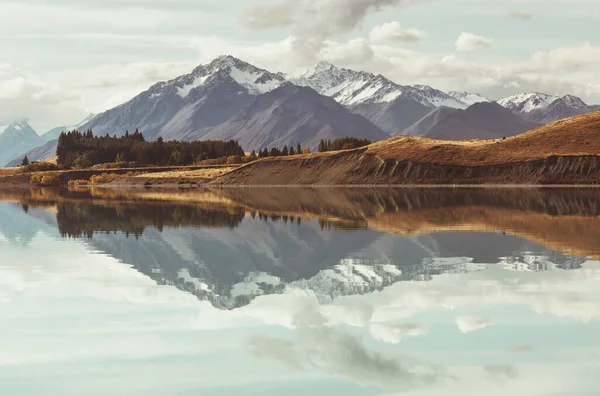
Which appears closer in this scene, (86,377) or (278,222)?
(86,377)

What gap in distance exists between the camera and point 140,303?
1449 inches

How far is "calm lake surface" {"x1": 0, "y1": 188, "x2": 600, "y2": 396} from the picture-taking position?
23.8 meters

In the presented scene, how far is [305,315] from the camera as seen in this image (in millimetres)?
33031

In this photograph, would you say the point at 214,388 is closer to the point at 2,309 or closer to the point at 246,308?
the point at 246,308

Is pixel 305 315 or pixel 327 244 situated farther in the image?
pixel 327 244

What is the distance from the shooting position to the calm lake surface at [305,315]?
23812 mm

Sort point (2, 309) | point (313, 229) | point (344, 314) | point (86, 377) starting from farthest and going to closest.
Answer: point (313, 229) → point (2, 309) → point (344, 314) → point (86, 377)

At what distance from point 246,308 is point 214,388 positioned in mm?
12078

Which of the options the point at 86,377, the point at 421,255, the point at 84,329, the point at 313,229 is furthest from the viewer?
the point at 313,229

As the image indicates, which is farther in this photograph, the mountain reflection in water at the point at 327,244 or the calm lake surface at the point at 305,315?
the mountain reflection in water at the point at 327,244

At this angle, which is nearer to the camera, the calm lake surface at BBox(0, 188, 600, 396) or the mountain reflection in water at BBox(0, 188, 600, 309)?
the calm lake surface at BBox(0, 188, 600, 396)

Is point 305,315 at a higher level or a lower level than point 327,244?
higher

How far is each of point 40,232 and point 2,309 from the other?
4417 centimetres

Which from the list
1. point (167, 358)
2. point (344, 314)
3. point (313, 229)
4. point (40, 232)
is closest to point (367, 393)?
point (167, 358)
